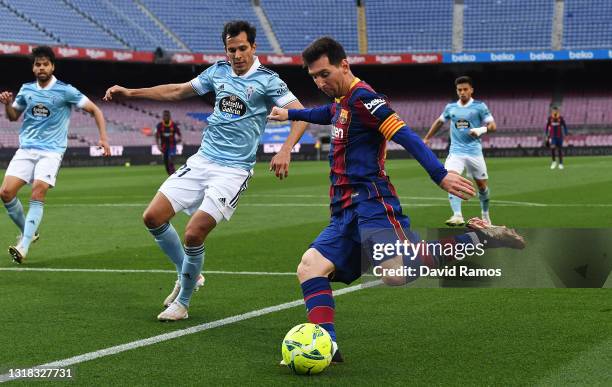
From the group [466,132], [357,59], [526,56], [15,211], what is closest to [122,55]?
[357,59]

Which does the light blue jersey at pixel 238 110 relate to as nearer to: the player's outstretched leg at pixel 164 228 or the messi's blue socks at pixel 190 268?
the player's outstretched leg at pixel 164 228

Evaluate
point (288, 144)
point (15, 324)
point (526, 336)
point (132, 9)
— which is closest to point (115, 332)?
point (15, 324)

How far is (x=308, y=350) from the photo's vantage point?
505 centimetres

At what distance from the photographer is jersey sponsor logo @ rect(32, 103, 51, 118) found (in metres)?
10.6

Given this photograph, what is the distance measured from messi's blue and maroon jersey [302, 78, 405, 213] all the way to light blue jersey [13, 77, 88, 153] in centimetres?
565

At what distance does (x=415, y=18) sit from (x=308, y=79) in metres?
7.79

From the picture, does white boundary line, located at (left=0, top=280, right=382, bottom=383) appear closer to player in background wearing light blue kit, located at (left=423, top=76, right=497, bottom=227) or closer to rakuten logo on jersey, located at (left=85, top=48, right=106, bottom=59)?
player in background wearing light blue kit, located at (left=423, top=76, right=497, bottom=227)

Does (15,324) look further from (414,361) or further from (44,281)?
(414,361)

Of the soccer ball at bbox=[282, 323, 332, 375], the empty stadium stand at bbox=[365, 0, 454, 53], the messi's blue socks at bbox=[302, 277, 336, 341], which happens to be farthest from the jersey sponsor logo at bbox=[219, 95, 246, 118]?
the empty stadium stand at bbox=[365, 0, 454, 53]

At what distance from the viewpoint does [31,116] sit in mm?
10586

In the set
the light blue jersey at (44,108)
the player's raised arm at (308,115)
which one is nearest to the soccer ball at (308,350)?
the player's raised arm at (308,115)

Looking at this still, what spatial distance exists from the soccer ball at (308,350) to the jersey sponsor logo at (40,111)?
6.31 m

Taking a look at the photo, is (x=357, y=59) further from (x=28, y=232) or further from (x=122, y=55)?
(x=28, y=232)

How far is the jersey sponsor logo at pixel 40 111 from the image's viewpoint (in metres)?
10.6
